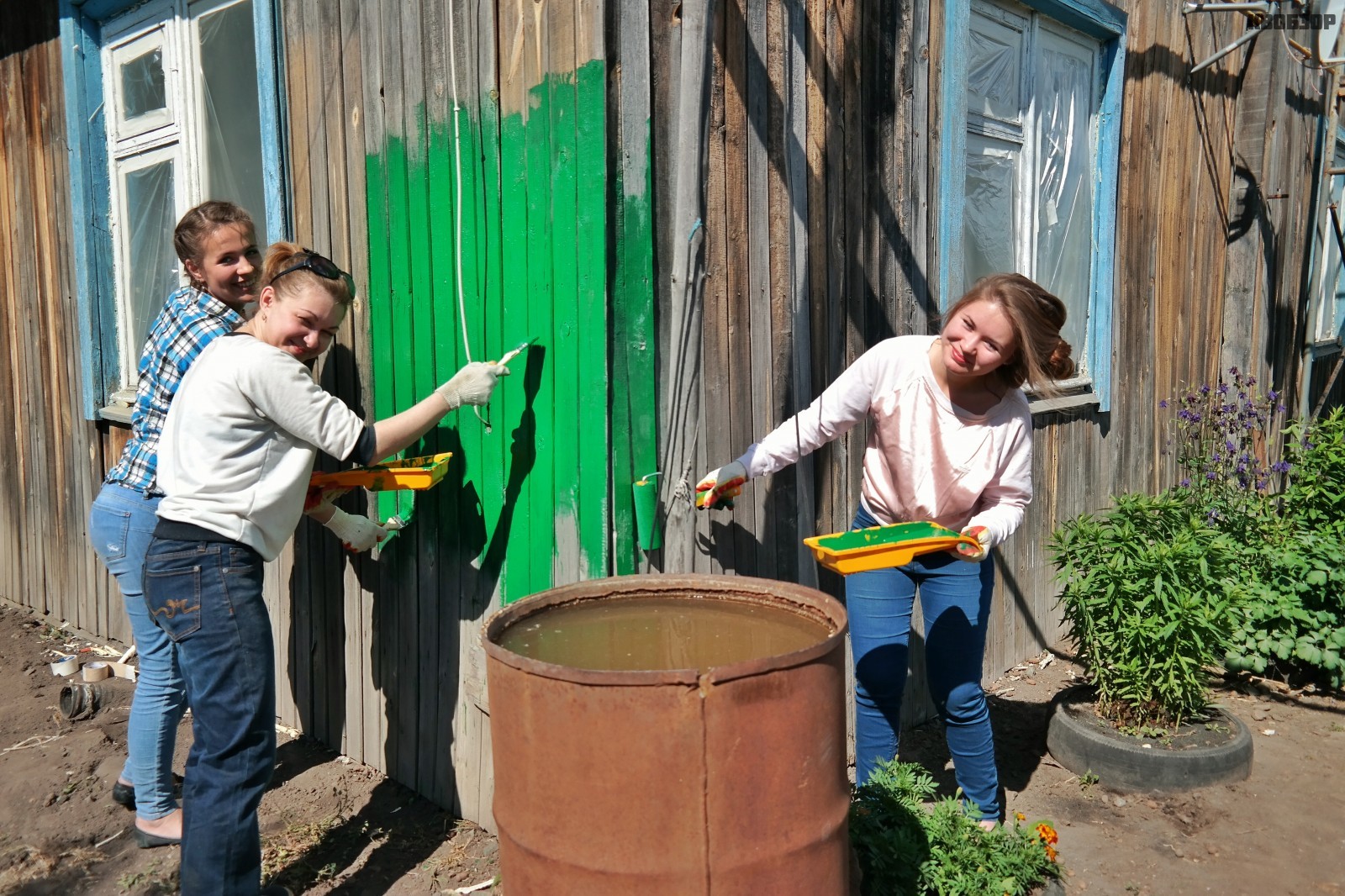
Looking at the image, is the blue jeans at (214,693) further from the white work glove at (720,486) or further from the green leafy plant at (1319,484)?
the green leafy plant at (1319,484)

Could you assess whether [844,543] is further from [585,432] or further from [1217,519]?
[1217,519]

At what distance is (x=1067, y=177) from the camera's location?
5.05 metres

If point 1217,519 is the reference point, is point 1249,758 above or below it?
below

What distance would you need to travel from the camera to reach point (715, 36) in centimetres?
293

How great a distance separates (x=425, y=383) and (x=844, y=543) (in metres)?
1.50

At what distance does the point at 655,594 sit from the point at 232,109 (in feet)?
10.00

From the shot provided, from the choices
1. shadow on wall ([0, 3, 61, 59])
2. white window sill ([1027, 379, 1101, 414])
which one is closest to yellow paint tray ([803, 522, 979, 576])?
white window sill ([1027, 379, 1101, 414])

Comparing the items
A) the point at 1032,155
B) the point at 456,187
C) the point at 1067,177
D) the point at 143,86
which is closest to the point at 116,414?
the point at 143,86

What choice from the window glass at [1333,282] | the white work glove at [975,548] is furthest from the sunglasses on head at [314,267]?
the window glass at [1333,282]

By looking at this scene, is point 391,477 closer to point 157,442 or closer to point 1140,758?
point 157,442

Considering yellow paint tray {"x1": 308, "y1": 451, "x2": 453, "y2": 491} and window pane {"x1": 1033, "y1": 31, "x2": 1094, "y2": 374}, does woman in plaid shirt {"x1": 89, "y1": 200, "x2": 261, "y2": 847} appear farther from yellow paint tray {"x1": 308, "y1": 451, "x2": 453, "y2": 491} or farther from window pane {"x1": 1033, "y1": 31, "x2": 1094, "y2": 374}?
window pane {"x1": 1033, "y1": 31, "x2": 1094, "y2": 374}

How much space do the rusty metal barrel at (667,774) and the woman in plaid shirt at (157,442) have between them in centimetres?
165

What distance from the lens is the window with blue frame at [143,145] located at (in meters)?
4.14

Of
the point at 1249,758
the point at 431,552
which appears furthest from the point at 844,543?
the point at 1249,758
